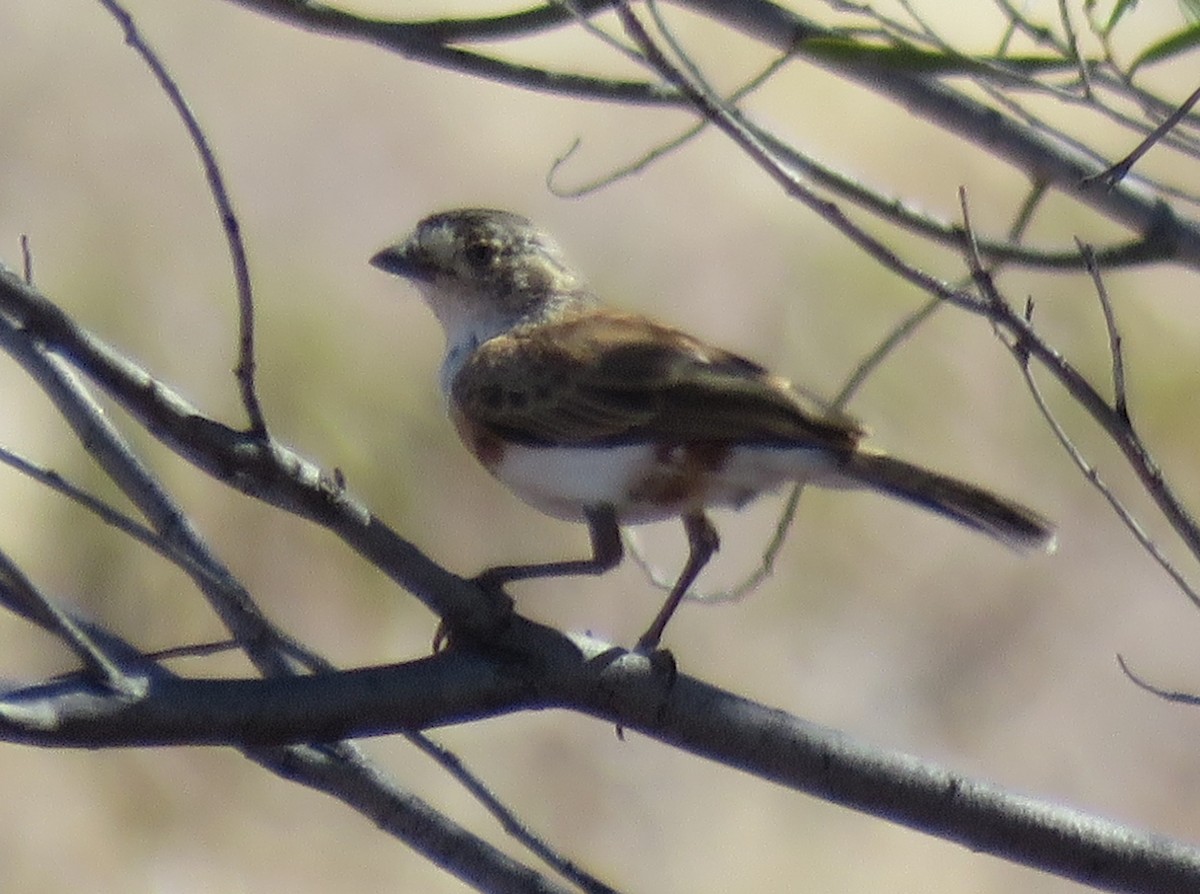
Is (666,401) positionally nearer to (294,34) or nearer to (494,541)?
(494,541)

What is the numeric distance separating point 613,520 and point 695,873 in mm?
3601

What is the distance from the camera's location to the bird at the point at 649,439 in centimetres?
409

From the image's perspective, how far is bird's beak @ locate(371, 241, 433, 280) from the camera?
5512 mm

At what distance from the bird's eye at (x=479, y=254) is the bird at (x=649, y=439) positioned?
15.4 inches

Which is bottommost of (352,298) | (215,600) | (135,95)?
(215,600)

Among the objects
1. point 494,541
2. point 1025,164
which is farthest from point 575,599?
point 1025,164

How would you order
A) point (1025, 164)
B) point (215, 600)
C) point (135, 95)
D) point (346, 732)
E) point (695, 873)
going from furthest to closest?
1. point (135, 95)
2. point (695, 873)
3. point (1025, 164)
4. point (215, 600)
5. point (346, 732)

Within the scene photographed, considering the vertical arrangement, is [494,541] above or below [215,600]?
above

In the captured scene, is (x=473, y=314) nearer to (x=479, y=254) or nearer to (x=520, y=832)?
(x=479, y=254)

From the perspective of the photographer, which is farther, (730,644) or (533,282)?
(730,644)

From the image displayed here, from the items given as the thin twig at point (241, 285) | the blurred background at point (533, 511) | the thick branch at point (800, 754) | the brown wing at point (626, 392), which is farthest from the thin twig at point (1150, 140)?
the blurred background at point (533, 511)

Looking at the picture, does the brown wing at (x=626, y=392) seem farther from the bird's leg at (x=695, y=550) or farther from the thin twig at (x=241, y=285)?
the thin twig at (x=241, y=285)

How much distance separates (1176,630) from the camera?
8.47 m

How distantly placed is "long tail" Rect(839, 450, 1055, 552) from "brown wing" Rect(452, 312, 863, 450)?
0.56ft
